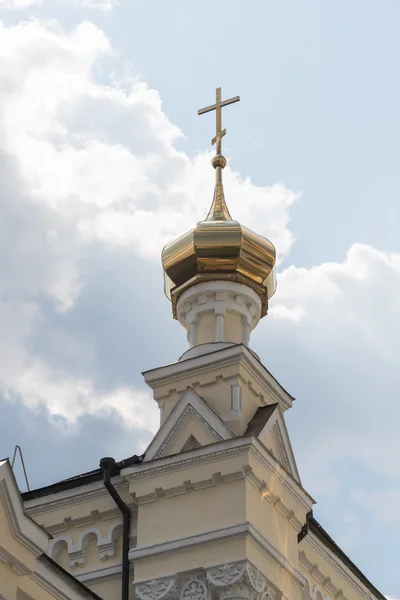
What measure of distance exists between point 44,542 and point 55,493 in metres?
5.05

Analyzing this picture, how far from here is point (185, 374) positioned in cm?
1769

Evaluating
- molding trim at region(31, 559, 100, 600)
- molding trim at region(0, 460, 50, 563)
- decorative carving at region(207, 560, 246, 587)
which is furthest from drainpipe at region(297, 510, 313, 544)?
molding trim at region(0, 460, 50, 563)

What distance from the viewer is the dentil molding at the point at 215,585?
15352 mm

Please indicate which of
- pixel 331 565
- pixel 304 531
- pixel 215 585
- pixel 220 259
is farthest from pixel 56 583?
pixel 220 259

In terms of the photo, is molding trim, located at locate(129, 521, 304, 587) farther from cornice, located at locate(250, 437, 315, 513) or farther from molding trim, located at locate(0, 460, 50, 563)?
molding trim, located at locate(0, 460, 50, 563)

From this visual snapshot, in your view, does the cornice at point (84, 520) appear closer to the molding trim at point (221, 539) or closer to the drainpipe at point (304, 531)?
the molding trim at point (221, 539)

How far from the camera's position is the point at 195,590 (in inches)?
614

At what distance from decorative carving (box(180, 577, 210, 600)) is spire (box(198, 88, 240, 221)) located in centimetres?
587

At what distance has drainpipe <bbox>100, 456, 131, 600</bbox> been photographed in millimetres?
16375

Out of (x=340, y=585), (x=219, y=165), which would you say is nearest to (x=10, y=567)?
(x=340, y=585)

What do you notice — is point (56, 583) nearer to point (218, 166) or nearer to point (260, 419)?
point (260, 419)

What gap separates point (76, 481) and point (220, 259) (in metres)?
3.64

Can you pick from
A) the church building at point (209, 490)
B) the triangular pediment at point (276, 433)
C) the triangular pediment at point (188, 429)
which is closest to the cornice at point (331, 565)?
the church building at point (209, 490)

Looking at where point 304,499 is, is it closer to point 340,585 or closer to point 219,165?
point 340,585
